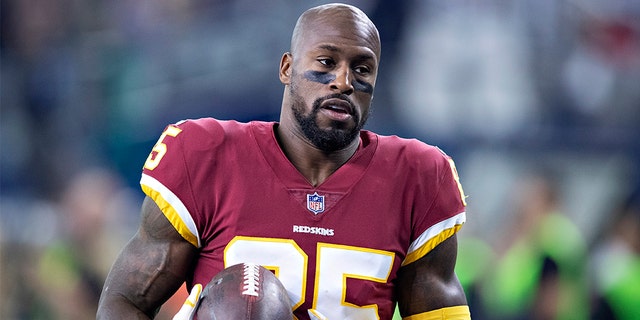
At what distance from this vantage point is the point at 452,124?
203 inches

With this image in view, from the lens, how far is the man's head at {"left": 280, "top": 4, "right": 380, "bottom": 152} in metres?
2.67

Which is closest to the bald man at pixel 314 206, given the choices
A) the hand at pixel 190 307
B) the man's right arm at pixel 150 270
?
the man's right arm at pixel 150 270

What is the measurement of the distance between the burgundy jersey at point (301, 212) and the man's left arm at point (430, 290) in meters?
0.04

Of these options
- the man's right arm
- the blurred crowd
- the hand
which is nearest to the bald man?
the man's right arm

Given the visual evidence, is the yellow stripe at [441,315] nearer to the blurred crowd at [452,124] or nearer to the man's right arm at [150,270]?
the man's right arm at [150,270]

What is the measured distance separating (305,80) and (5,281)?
3318 mm

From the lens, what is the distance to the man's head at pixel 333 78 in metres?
2.67

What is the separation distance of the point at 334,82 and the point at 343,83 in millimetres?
28

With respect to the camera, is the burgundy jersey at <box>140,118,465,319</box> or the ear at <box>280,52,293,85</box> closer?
the burgundy jersey at <box>140,118,465,319</box>

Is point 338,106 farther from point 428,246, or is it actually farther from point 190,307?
point 190,307

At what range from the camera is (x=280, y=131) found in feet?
9.33

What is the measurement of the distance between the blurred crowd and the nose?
2.40 metres

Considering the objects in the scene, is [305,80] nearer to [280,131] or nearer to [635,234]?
[280,131]

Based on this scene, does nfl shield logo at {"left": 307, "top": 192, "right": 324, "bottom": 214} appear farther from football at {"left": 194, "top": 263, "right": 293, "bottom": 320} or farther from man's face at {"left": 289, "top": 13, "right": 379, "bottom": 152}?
football at {"left": 194, "top": 263, "right": 293, "bottom": 320}
